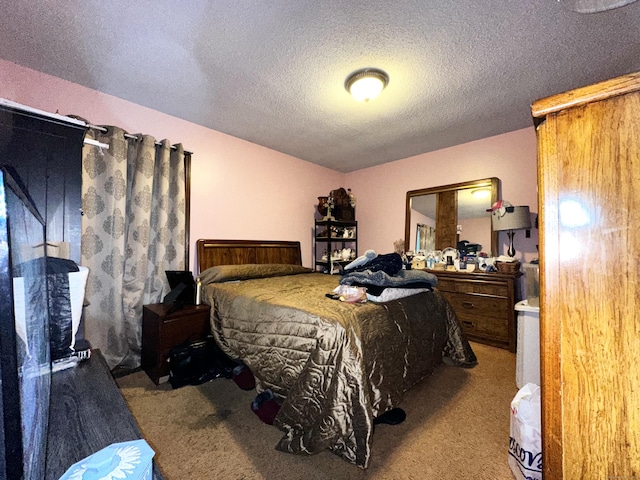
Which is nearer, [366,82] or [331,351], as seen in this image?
[331,351]

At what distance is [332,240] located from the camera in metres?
4.30

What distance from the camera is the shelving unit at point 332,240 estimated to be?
13.8ft

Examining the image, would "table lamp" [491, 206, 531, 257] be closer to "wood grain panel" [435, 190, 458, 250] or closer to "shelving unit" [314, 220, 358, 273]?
"wood grain panel" [435, 190, 458, 250]

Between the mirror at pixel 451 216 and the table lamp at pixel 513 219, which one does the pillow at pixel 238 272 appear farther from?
the table lamp at pixel 513 219

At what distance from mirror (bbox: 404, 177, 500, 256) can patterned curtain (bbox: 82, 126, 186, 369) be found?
3156mm

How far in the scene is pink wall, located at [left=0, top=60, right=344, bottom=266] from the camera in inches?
84.2

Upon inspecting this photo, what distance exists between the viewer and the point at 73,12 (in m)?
1.54

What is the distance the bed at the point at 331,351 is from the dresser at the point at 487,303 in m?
0.73

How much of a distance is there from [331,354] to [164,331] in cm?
152

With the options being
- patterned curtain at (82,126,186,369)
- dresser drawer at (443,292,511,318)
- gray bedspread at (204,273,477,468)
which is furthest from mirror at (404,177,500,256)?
patterned curtain at (82,126,186,369)

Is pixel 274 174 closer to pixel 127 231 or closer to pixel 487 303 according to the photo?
pixel 127 231

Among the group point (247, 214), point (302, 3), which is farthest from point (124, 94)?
point (302, 3)

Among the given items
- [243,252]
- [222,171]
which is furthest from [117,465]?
[222,171]

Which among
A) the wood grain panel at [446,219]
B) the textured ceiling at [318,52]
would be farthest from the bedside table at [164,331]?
the wood grain panel at [446,219]
